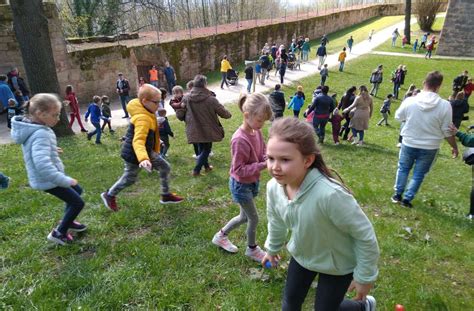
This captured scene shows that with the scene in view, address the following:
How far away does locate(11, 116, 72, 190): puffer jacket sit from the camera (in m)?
3.65

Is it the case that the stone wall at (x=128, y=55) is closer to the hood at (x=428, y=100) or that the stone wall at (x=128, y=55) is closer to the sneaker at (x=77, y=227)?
the sneaker at (x=77, y=227)

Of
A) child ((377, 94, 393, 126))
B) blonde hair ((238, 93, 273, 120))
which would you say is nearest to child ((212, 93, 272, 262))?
blonde hair ((238, 93, 273, 120))

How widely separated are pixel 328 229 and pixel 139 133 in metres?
2.92

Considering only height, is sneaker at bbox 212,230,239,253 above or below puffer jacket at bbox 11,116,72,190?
below

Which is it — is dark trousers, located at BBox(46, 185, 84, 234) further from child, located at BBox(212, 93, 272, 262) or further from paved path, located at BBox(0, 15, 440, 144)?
paved path, located at BBox(0, 15, 440, 144)

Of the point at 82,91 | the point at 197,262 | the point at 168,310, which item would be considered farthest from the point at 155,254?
the point at 82,91

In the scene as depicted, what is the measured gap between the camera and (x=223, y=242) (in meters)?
4.20

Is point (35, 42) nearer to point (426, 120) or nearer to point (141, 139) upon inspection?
point (141, 139)

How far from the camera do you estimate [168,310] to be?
10.7 feet

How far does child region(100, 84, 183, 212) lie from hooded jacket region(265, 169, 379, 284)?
7.35 feet

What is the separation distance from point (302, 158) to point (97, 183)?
208 inches

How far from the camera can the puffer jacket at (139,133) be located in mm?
4324

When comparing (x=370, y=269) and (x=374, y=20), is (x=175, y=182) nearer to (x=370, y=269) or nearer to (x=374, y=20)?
(x=370, y=269)

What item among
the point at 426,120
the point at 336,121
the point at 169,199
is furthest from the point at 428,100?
the point at 336,121
